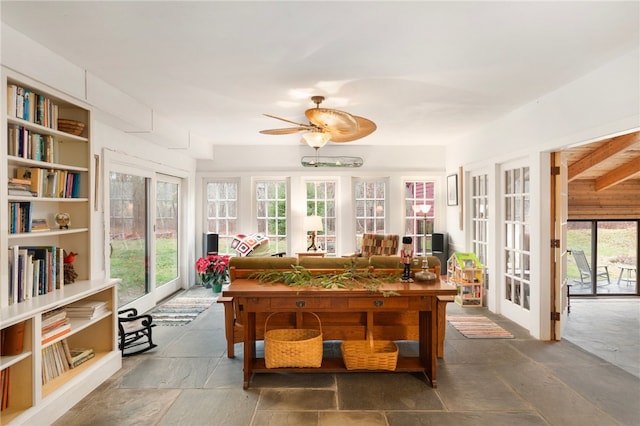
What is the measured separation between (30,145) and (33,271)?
86cm

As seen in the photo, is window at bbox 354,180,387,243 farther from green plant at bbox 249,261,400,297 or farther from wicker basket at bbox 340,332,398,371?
wicker basket at bbox 340,332,398,371

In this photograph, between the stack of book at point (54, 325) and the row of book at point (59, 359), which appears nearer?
the stack of book at point (54, 325)

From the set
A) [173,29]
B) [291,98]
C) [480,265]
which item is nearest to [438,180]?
Answer: [480,265]

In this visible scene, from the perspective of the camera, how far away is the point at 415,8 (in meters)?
2.01

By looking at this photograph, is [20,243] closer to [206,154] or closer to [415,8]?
[415,8]

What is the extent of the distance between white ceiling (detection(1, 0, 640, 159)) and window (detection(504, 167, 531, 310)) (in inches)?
34.9

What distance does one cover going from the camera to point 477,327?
406cm

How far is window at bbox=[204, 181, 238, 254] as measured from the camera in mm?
6453

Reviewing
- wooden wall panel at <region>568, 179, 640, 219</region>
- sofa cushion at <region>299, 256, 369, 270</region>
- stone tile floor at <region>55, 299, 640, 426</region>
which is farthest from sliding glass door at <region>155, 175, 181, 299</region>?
wooden wall panel at <region>568, 179, 640, 219</region>

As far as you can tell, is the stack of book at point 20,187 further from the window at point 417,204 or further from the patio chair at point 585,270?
the patio chair at point 585,270

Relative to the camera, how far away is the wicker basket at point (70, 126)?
283cm

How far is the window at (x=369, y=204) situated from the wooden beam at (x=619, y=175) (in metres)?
3.28

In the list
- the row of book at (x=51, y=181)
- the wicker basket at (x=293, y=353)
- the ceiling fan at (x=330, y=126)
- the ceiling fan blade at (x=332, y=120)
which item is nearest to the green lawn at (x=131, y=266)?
the row of book at (x=51, y=181)

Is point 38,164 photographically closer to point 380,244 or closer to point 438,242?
point 380,244
